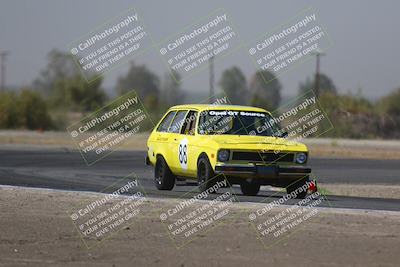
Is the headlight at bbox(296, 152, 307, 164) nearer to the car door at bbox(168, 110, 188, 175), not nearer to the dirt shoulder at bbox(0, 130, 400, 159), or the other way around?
the car door at bbox(168, 110, 188, 175)

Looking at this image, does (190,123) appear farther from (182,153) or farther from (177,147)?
(182,153)

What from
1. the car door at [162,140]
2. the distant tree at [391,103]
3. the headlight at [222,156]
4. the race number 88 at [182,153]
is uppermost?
the car door at [162,140]

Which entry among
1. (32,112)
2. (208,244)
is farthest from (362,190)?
(32,112)

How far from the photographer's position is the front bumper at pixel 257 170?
15.8 meters

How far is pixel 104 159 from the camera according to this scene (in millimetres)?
31984

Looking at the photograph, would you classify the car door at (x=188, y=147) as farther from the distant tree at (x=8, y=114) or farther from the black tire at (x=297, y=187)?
the distant tree at (x=8, y=114)

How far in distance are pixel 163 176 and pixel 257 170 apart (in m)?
2.68

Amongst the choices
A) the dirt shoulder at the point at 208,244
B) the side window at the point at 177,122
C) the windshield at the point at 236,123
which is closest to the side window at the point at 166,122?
the side window at the point at 177,122

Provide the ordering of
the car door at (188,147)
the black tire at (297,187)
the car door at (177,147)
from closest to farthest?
1. the black tire at (297,187)
2. the car door at (188,147)
3. the car door at (177,147)

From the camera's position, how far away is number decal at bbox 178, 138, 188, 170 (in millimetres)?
17125

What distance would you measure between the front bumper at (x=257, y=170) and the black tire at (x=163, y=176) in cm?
226

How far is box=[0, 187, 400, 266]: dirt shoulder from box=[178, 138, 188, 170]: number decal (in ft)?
10.5

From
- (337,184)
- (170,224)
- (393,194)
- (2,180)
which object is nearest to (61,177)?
(2,180)

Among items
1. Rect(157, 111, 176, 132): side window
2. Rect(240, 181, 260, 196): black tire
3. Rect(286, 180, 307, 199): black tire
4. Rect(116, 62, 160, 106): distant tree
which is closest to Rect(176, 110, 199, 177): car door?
Rect(157, 111, 176, 132): side window
